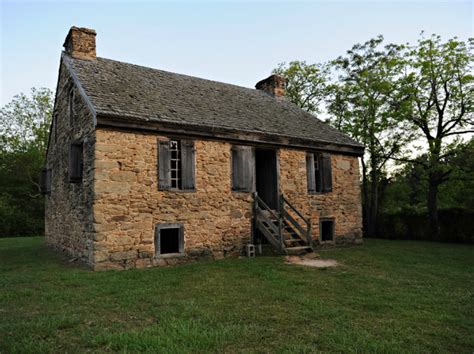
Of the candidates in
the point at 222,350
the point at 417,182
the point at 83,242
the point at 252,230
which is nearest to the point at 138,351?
the point at 222,350

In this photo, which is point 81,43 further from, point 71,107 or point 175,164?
point 175,164

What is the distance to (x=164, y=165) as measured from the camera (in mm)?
10188

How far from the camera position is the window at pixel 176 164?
33.3ft

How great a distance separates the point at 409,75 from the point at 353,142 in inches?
255

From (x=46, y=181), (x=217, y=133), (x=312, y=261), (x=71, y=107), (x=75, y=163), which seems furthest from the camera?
(x=46, y=181)

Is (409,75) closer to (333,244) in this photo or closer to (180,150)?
(333,244)

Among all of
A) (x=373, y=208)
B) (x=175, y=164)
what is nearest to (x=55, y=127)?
(x=175, y=164)

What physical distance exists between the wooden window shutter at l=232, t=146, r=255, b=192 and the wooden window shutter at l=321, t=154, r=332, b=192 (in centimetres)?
358

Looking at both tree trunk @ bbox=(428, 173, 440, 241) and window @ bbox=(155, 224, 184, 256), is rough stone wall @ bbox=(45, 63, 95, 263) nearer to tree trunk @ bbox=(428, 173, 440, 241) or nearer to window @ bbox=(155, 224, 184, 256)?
window @ bbox=(155, 224, 184, 256)

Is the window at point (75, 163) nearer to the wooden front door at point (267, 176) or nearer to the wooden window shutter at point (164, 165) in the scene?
the wooden window shutter at point (164, 165)

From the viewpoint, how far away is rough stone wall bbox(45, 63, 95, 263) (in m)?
9.74

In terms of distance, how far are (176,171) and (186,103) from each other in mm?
2897

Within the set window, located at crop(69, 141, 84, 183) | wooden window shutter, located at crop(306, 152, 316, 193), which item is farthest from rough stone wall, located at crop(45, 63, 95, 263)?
wooden window shutter, located at crop(306, 152, 316, 193)

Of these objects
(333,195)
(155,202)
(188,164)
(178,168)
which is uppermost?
(188,164)
